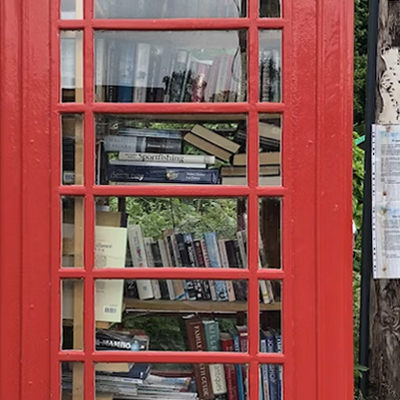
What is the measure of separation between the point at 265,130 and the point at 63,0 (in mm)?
845

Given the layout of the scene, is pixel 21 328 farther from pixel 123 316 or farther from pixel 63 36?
pixel 63 36

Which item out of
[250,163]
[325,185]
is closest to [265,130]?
[250,163]

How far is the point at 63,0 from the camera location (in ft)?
7.64

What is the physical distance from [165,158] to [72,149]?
0.34 m

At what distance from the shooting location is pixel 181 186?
235 cm

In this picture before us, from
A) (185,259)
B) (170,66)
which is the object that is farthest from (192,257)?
(170,66)

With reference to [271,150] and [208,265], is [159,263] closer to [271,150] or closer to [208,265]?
[208,265]

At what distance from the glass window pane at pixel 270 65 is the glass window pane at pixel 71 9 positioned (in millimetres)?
642

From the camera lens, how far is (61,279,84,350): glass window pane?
234cm

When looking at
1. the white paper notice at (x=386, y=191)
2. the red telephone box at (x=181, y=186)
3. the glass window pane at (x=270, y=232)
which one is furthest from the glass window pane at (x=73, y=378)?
the white paper notice at (x=386, y=191)

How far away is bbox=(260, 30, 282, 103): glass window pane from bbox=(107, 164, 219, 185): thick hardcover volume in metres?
0.34

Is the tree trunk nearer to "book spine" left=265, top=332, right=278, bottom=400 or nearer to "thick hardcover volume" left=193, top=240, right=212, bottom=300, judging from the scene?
"book spine" left=265, top=332, right=278, bottom=400

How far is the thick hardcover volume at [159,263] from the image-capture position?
239 cm

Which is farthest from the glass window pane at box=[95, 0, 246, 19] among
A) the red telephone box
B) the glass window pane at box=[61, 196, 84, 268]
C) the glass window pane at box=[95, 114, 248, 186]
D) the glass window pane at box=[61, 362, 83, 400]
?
the glass window pane at box=[61, 362, 83, 400]
